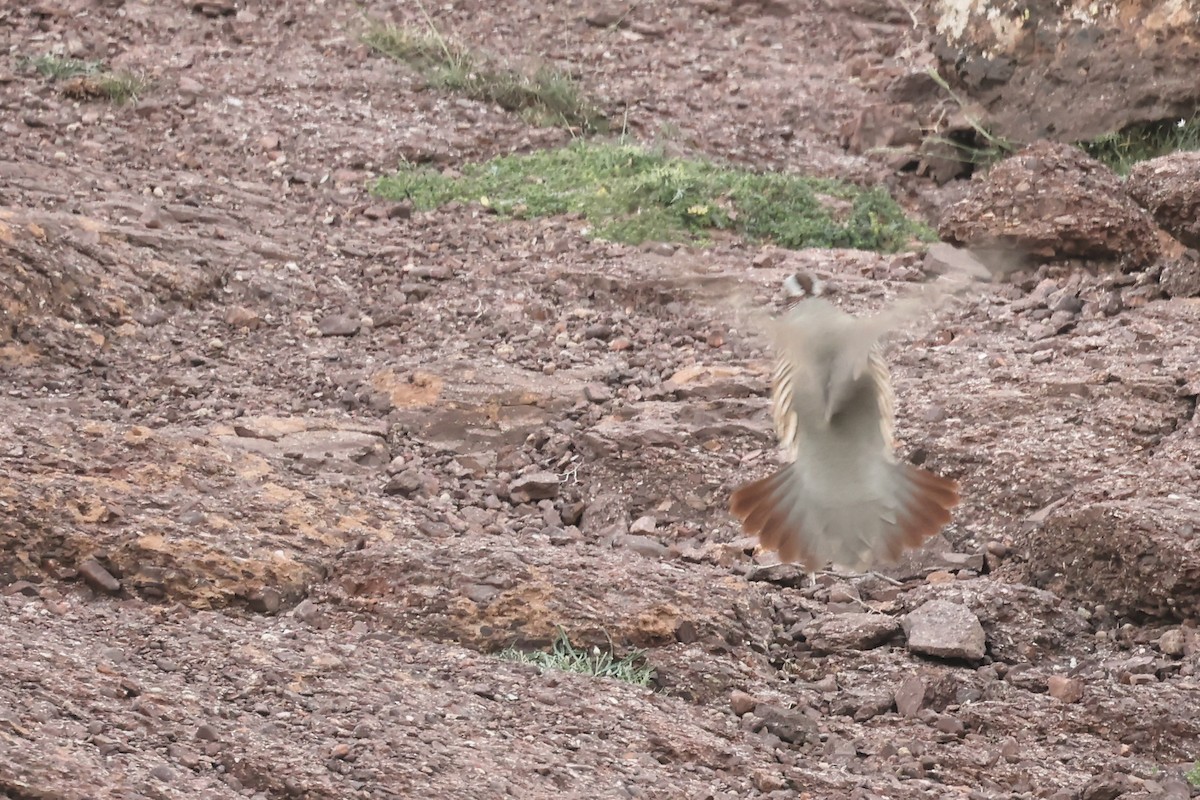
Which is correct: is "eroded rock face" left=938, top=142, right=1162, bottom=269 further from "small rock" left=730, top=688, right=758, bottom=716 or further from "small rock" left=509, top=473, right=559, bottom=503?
"small rock" left=730, top=688, right=758, bottom=716

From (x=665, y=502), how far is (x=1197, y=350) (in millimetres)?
2193

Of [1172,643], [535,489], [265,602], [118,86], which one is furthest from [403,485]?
[118,86]

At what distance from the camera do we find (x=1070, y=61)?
30.8 feet

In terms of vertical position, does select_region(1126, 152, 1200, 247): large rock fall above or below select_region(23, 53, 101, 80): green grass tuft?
above

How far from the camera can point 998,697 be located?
16.8 ft

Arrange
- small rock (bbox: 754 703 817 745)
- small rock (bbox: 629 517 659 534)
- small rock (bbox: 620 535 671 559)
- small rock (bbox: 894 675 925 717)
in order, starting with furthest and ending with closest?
1. small rock (bbox: 629 517 659 534)
2. small rock (bbox: 620 535 671 559)
3. small rock (bbox: 894 675 925 717)
4. small rock (bbox: 754 703 817 745)

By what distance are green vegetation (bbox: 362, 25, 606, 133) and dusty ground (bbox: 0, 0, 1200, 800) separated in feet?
0.64

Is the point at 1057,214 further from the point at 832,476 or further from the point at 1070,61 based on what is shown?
the point at 832,476

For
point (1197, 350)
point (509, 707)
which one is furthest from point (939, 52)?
point (509, 707)

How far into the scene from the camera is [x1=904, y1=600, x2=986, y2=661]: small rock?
5281 mm

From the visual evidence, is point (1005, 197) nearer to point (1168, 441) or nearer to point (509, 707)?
point (1168, 441)

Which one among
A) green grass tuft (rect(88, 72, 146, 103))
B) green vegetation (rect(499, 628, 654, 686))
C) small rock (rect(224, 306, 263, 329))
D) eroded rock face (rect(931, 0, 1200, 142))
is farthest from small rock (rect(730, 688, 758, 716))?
green grass tuft (rect(88, 72, 146, 103))

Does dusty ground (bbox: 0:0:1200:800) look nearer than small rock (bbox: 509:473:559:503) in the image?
Yes

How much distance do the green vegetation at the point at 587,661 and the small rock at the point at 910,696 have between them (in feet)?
2.46
